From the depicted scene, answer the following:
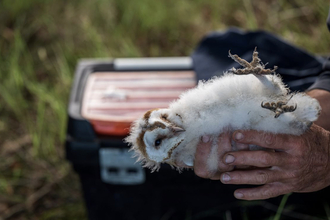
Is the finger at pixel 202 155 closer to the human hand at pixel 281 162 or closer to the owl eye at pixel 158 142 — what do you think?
the human hand at pixel 281 162

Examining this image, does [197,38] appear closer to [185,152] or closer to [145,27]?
[145,27]

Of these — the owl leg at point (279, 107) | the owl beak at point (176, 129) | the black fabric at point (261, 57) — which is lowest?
the owl beak at point (176, 129)

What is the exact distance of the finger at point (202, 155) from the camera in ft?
4.62

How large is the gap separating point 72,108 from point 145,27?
1755mm

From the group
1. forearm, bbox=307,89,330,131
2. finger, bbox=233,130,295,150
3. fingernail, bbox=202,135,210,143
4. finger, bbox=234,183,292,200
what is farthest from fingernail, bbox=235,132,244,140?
forearm, bbox=307,89,330,131

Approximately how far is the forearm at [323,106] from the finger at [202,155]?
0.56 m

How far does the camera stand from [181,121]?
135 cm

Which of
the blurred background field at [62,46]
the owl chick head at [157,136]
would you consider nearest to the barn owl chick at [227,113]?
the owl chick head at [157,136]

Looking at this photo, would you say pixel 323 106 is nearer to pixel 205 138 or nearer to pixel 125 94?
pixel 205 138

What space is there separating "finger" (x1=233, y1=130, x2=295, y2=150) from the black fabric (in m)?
0.70

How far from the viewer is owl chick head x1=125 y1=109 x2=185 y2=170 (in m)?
1.28

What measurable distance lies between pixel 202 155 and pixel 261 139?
8.0 inches

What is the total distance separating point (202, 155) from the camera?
142 centimetres

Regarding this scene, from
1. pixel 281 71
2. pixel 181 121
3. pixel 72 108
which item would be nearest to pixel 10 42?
pixel 72 108
